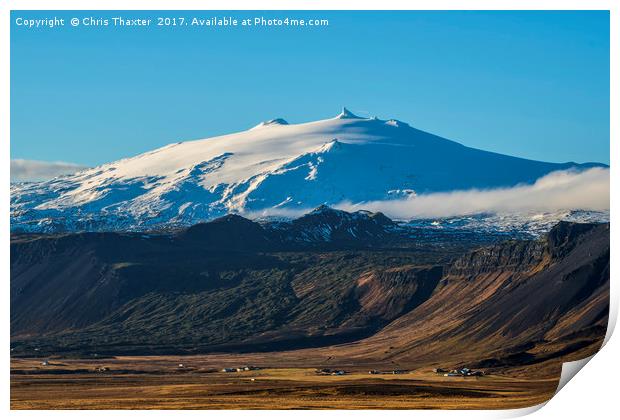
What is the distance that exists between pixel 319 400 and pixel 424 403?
625 inches
